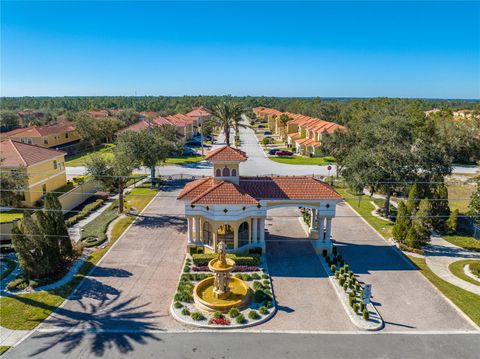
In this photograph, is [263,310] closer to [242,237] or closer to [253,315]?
[253,315]

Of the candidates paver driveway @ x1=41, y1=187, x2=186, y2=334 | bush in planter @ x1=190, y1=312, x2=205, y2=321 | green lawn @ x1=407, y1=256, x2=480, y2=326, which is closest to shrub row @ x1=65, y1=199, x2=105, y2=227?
paver driveway @ x1=41, y1=187, x2=186, y2=334

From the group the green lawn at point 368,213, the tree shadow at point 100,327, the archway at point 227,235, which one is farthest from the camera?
the green lawn at point 368,213

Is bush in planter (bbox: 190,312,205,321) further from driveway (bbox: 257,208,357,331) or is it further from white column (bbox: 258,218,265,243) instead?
white column (bbox: 258,218,265,243)

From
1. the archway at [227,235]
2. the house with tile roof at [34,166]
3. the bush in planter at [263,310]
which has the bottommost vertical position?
the bush in planter at [263,310]

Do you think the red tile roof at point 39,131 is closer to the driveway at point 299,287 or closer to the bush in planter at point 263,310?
the driveway at point 299,287

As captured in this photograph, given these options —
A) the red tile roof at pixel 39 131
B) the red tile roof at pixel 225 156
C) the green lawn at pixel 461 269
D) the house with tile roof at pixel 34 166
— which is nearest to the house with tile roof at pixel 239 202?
the red tile roof at pixel 225 156

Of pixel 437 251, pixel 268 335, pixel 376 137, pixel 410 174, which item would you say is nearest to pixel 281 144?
pixel 376 137

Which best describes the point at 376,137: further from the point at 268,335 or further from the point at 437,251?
the point at 268,335
